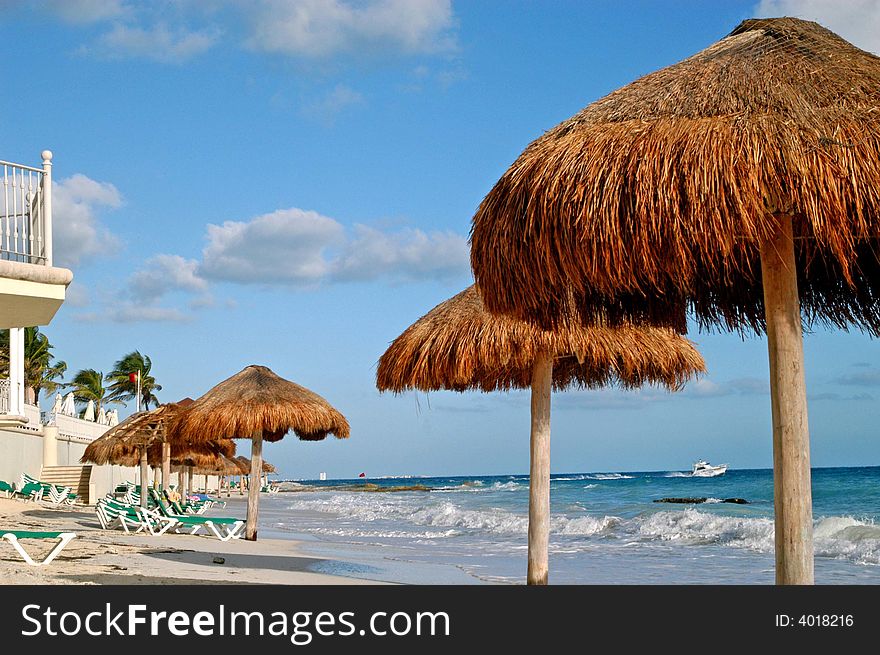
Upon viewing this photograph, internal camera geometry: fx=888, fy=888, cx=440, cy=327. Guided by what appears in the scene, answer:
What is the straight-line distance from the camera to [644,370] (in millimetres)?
8641

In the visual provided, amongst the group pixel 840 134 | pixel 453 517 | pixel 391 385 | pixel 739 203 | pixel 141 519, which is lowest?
pixel 453 517

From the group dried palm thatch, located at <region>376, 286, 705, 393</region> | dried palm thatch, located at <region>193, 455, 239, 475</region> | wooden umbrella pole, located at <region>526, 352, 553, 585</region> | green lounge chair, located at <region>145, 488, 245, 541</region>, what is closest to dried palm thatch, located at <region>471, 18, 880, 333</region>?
dried palm thatch, located at <region>376, 286, 705, 393</region>

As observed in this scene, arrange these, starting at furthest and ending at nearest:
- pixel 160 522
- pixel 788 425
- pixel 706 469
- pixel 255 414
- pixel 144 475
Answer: pixel 706 469
pixel 144 475
pixel 160 522
pixel 255 414
pixel 788 425

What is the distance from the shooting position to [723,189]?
424 cm

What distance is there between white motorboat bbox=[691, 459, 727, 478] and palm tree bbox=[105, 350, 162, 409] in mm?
46884

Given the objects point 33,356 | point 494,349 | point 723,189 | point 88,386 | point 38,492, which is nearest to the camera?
point 723,189

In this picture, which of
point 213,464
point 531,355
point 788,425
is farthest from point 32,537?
point 213,464

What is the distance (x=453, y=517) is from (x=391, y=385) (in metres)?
22.8

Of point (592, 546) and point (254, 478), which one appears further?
point (592, 546)

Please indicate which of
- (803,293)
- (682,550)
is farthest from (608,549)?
(803,293)

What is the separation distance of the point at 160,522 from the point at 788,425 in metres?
13.9

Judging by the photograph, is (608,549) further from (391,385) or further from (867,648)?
(867,648)

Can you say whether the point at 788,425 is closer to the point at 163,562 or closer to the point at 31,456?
the point at 163,562

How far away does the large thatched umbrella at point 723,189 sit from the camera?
4.25 m
